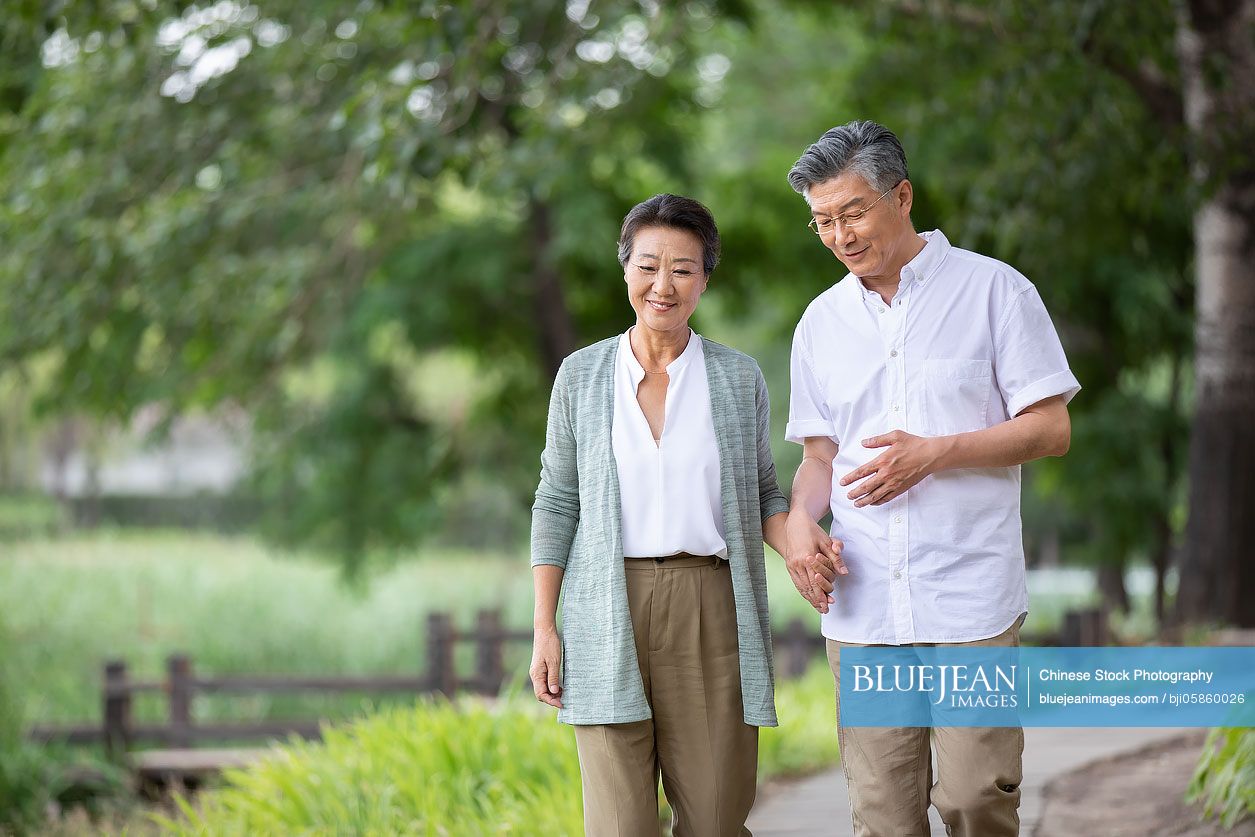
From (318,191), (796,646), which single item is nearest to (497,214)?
Answer: (318,191)

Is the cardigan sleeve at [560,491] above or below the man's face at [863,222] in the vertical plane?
below

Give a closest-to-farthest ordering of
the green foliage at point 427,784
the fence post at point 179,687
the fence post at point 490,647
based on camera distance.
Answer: the green foliage at point 427,784 < the fence post at point 179,687 < the fence post at point 490,647

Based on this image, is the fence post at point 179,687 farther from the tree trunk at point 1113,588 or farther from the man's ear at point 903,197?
the man's ear at point 903,197

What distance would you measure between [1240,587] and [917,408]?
6.66 meters

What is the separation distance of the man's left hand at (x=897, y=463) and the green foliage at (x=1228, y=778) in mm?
2162

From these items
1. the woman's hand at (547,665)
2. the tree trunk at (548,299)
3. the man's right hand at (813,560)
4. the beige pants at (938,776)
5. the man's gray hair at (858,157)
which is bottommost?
the beige pants at (938,776)

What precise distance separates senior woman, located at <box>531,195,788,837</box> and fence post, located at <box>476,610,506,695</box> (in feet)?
25.4

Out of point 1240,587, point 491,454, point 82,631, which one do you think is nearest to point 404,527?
point 491,454

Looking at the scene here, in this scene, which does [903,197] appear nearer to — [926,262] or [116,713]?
[926,262]

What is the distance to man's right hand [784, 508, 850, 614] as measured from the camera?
104 inches

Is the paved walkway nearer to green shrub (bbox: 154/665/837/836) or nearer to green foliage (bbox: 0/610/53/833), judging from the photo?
green shrub (bbox: 154/665/837/836)

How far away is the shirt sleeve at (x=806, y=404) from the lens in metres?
2.78

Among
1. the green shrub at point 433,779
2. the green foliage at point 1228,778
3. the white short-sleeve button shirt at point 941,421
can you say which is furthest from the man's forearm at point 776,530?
the green foliage at point 1228,778

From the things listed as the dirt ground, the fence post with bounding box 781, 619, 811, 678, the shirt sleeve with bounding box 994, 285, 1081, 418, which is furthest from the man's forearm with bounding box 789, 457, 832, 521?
the fence post with bounding box 781, 619, 811, 678
